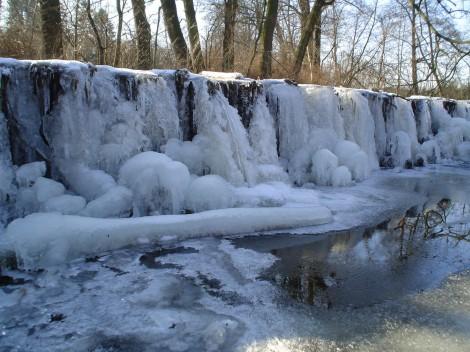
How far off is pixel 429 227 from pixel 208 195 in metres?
2.15

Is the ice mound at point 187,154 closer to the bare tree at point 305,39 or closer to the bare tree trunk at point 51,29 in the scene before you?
the bare tree trunk at point 51,29

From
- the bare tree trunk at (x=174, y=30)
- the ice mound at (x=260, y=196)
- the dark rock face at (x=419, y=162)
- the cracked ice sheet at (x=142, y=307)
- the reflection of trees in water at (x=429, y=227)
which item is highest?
the bare tree trunk at (x=174, y=30)

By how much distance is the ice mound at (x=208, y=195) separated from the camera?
13.0 feet

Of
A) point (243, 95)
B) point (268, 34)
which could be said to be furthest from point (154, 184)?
point (268, 34)

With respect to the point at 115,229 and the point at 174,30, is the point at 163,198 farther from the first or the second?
the point at 174,30

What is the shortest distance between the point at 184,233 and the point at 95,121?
1619 millimetres

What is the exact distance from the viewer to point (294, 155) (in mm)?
6250

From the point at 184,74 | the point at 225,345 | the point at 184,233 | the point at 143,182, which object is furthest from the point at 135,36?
the point at 225,345

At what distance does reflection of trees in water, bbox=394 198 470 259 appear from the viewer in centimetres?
352

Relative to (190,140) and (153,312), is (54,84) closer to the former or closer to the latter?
(190,140)

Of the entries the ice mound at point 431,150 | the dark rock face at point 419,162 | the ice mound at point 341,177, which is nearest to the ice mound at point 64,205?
the ice mound at point 341,177

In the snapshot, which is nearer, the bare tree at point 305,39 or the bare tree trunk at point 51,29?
the bare tree trunk at point 51,29

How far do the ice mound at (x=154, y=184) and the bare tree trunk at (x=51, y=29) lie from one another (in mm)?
3565

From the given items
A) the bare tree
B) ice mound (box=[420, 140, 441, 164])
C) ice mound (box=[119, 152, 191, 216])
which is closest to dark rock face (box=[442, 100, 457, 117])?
ice mound (box=[420, 140, 441, 164])
